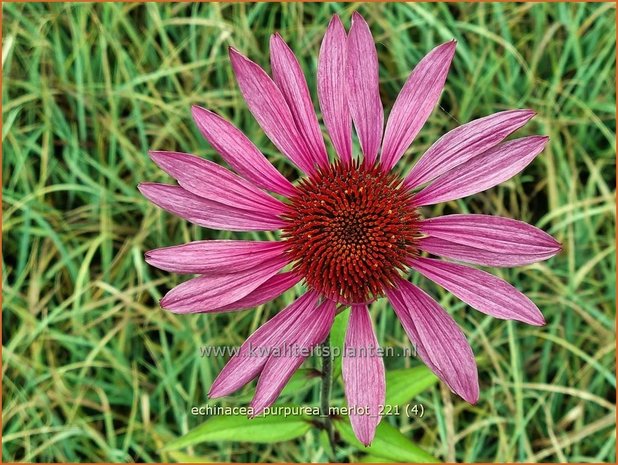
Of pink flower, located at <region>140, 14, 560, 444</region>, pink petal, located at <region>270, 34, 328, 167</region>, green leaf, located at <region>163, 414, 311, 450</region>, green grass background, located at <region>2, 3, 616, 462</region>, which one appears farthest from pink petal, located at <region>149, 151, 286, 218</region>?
green grass background, located at <region>2, 3, 616, 462</region>

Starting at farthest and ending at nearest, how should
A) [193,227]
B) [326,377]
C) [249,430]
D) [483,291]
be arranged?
[193,227] → [249,430] → [326,377] → [483,291]

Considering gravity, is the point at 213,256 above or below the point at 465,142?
below

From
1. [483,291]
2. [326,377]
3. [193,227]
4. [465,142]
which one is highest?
[465,142]

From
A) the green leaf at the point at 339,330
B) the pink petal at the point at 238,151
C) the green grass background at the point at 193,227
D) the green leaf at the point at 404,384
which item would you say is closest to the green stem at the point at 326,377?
the green leaf at the point at 339,330

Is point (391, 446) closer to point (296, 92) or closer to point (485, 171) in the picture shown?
point (485, 171)

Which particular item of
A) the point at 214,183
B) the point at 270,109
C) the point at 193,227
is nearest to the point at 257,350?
the point at 214,183

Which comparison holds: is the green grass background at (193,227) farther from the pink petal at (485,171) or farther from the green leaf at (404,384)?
the pink petal at (485,171)

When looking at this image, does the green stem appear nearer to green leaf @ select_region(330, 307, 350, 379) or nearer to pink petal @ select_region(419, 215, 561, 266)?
green leaf @ select_region(330, 307, 350, 379)
